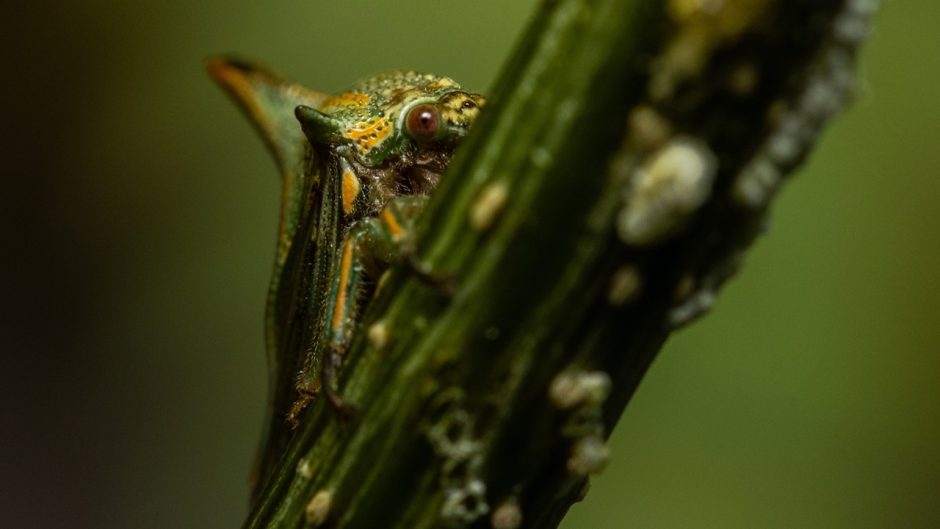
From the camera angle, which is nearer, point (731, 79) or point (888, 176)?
point (731, 79)

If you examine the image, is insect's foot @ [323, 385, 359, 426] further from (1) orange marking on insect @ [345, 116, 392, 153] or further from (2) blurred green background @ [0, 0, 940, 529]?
(2) blurred green background @ [0, 0, 940, 529]

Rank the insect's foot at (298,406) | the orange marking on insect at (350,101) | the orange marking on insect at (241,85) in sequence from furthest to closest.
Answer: the orange marking on insect at (241,85), the orange marking on insect at (350,101), the insect's foot at (298,406)

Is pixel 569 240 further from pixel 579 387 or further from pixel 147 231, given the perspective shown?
pixel 147 231

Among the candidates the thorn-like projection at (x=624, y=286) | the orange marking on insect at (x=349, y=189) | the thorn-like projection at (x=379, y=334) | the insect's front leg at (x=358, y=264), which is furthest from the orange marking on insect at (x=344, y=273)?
the thorn-like projection at (x=624, y=286)

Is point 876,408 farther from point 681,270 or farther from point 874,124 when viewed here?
point 681,270

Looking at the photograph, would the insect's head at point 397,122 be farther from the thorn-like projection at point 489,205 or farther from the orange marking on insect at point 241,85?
the thorn-like projection at point 489,205

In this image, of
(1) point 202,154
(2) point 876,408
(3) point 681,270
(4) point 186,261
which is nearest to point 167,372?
(4) point 186,261

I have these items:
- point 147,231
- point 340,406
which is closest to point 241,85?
point 340,406
